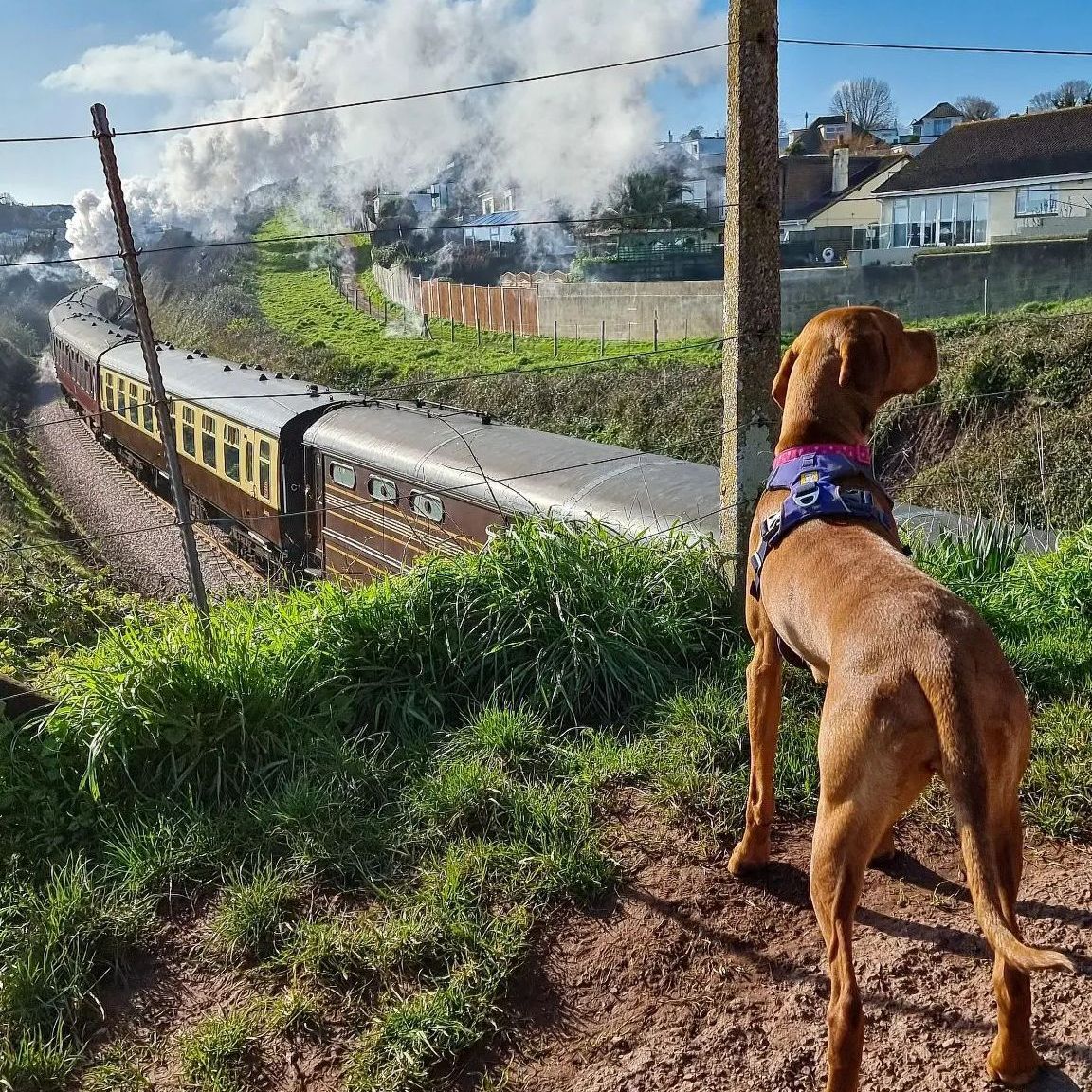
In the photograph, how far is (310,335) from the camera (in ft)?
114

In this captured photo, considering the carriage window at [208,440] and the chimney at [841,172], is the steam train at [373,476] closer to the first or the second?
the carriage window at [208,440]

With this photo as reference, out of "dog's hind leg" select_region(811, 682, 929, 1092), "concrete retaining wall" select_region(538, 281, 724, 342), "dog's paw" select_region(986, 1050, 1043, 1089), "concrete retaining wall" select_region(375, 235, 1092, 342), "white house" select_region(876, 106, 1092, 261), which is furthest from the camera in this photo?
"white house" select_region(876, 106, 1092, 261)

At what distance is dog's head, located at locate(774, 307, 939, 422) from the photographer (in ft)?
11.4

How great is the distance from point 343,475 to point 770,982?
7.83 m

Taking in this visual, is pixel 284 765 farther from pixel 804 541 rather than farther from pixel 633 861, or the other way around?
pixel 804 541

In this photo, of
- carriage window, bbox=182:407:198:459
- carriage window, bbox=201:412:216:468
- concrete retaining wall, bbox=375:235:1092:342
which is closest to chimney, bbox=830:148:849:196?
concrete retaining wall, bbox=375:235:1092:342

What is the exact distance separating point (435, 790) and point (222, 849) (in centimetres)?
85

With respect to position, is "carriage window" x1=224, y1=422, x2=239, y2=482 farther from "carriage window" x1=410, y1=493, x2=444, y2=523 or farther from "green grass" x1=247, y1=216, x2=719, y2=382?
"green grass" x1=247, y1=216, x2=719, y2=382

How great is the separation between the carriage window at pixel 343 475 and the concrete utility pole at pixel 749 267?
5.35 m

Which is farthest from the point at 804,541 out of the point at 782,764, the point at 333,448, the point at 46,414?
the point at 46,414

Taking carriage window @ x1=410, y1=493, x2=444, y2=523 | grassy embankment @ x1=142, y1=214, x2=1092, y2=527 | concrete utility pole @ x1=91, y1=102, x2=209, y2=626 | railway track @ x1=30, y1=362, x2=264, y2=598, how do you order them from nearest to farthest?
1. concrete utility pole @ x1=91, y1=102, x2=209, y2=626
2. carriage window @ x1=410, y1=493, x2=444, y2=523
3. grassy embankment @ x1=142, y1=214, x2=1092, y2=527
4. railway track @ x1=30, y1=362, x2=264, y2=598

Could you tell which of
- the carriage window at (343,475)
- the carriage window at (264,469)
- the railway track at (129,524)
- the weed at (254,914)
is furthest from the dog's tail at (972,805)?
the carriage window at (264,469)

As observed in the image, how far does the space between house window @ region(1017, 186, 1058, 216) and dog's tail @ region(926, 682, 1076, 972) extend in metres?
27.7

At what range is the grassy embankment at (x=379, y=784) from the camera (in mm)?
3289
